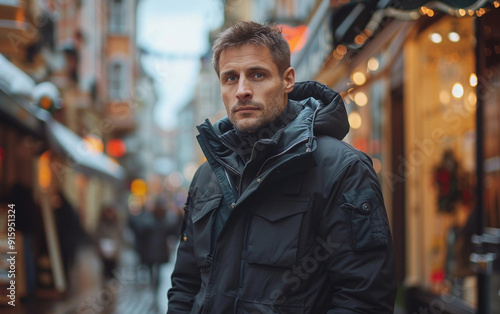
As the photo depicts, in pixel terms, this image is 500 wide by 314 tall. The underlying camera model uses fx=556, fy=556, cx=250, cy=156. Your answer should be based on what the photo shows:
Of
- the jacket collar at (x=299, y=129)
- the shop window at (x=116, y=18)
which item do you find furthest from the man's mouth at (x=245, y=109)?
the shop window at (x=116, y=18)

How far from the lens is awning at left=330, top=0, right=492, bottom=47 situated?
3.46 m

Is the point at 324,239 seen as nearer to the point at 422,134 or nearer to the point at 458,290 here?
the point at 458,290

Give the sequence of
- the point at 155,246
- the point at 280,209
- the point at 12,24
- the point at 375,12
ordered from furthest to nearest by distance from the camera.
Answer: the point at 155,246 → the point at 12,24 → the point at 375,12 → the point at 280,209

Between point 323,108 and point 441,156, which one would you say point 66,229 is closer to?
point 441,156

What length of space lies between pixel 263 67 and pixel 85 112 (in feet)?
62.9

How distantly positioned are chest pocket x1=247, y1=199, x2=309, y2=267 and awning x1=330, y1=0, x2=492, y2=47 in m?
2.09

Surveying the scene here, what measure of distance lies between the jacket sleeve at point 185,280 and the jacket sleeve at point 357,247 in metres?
0.67

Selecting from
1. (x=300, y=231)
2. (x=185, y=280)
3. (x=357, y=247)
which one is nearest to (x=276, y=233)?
(x=300, y=231)

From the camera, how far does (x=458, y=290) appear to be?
5.98 m

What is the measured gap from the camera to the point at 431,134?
24.8ft

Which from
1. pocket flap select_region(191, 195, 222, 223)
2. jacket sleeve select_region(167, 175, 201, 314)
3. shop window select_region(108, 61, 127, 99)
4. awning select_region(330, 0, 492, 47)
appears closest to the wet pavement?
awning select_region(330, 0, 492, 47)

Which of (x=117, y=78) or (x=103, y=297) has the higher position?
(x=117, y=78)

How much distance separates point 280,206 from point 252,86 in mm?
471

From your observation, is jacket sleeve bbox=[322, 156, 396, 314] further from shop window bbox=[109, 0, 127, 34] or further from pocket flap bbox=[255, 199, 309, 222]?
shop window bbox=[109, 0, 127, 34]
